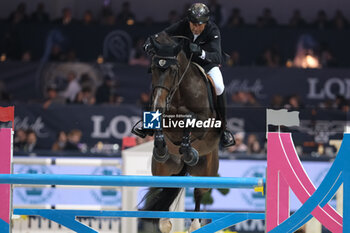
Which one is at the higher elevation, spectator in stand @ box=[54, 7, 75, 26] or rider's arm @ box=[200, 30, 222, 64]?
spectator in stand @ box=[54, 7, 75, 26]

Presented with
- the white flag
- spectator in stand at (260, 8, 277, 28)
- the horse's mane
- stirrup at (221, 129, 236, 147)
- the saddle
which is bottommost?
stirrup at (221, 129, 236, 147)

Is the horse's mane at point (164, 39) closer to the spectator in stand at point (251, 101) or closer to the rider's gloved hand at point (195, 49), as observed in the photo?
the rider's gloved hand at point (195, 49)

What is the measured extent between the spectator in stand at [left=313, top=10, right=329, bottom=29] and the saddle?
8178 millimetres

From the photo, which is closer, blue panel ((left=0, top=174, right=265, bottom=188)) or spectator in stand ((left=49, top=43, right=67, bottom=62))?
blue panel ((left=0, top=174, right=265, bottom=188))

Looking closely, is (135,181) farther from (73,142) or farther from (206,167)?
(73,142)

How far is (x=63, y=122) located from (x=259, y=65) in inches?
140

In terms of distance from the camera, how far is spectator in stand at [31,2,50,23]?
12.0 metres

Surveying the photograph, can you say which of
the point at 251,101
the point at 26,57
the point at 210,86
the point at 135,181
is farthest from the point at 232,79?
the point at 135,181

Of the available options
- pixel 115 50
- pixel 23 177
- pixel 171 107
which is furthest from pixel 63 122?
pixel 23 177

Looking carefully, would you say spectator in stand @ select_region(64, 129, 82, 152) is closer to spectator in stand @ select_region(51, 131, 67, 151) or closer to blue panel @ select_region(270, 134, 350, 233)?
spectator in stand @ select_region(51, 131, 67, 151)

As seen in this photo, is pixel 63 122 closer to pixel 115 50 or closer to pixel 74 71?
pixel 74 71

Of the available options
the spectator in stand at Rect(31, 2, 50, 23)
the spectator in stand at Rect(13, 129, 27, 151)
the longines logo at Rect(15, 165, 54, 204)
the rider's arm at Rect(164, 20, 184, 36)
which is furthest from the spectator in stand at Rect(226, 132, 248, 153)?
the spectator in stand at Rect(31, 2, 50, 23)

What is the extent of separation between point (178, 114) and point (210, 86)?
0.38 m

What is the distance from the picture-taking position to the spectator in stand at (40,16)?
12.0m
